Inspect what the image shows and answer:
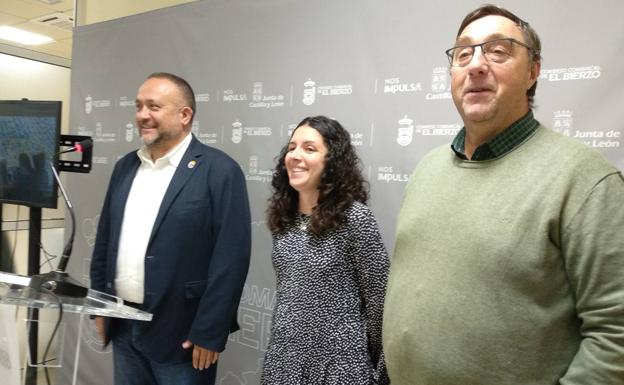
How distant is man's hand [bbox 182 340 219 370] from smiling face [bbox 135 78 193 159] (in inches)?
30.4

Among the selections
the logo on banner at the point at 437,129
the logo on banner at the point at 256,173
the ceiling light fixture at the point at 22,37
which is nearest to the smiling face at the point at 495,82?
the logo on banner at the point at 437,129

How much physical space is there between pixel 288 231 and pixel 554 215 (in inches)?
35.1

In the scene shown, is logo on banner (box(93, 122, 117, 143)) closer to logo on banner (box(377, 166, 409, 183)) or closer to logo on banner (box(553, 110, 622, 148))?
logo on banner (box(377, 166, 409, 183))

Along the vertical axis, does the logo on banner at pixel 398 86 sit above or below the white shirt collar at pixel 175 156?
above

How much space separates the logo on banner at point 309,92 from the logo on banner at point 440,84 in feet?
1.88

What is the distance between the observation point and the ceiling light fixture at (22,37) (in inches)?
208

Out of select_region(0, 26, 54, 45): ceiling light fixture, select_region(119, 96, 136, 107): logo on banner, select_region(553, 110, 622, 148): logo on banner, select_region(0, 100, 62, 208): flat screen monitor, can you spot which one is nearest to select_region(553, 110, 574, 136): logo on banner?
select_region(553, 110, 622, 148): logo on banner

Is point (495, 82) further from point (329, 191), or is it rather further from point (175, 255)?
point (175, 255)

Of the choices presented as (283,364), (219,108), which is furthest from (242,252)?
(219,108)

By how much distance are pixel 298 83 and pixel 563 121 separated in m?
1.15

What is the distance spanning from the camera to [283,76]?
2.26 m

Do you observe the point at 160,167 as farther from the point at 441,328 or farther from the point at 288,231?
the point at 441,328

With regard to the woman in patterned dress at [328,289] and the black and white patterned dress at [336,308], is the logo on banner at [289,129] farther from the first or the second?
the black and white patterned dress at [336,308]

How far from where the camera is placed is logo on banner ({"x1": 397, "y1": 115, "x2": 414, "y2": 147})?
6.20 ft
